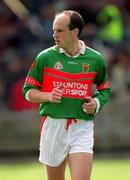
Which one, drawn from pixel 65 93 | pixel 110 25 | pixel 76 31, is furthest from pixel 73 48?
pixel 110 25

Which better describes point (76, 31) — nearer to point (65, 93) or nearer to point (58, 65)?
point (58, 65)

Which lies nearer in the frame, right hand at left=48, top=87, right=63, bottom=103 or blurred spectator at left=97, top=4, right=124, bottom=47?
right hand at left=48, top=87, right=63, bottom=103

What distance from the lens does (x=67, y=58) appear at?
10.9m

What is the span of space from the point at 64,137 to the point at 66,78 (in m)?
0.63

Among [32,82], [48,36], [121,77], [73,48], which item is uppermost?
[48,36]

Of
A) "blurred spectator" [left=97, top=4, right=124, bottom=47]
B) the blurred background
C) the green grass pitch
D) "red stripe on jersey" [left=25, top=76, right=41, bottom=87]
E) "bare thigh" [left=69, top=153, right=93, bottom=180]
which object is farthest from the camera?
"blurred spectator" [left=97, top=4, right=124, bottom=47]

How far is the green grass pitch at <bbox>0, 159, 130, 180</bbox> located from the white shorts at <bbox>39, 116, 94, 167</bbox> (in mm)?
5238

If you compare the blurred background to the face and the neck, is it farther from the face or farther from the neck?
the face

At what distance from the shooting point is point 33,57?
67.2 feet

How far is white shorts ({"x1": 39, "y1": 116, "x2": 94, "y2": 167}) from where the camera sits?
424 inches

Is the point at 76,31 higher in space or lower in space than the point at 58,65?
higher

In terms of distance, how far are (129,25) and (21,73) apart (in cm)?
273

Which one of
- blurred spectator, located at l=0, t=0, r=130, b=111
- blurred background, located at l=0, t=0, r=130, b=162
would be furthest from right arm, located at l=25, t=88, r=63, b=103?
blurred spectator, located at l=0, t=0, r=130, b=111

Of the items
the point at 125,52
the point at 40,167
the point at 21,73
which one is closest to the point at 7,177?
the point at 40,167
